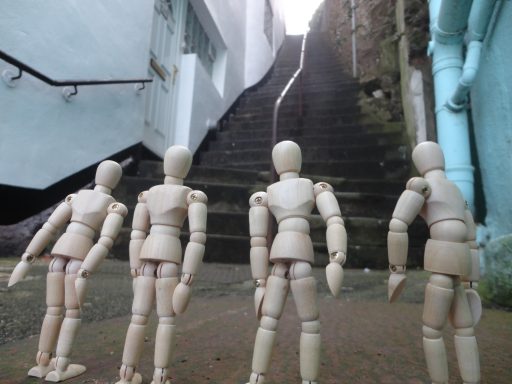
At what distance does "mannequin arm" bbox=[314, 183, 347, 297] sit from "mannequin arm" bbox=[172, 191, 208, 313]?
1.42 feet

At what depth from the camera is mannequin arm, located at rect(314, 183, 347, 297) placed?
123 centimetres

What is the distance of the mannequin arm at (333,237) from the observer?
123cm

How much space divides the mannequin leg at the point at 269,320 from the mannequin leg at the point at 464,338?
1.83 feet

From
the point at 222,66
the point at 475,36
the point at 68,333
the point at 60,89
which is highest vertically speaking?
the point at 222,66

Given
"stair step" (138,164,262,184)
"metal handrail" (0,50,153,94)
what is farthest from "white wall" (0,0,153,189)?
"stair step" (138,164,262,184)

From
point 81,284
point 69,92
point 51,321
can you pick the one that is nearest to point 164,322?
point 81,284

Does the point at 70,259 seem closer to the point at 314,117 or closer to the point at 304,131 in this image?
the point at 304,131

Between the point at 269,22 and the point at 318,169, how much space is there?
8093 millimetres

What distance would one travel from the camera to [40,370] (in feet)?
4.67

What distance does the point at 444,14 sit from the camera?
124 inches

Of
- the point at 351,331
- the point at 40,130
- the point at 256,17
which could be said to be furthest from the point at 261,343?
the point at 256,17

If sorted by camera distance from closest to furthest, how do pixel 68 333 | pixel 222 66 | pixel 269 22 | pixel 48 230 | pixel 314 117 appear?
pixel 68 333, pixel 48 230, pixel 314 117, pixel 222 66, pixel 269 22

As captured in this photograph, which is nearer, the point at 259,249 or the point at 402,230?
the point at 402,230

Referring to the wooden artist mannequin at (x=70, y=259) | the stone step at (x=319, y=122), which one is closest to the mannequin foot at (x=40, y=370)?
the wooden artist mannequin at (x=70, y=259)
